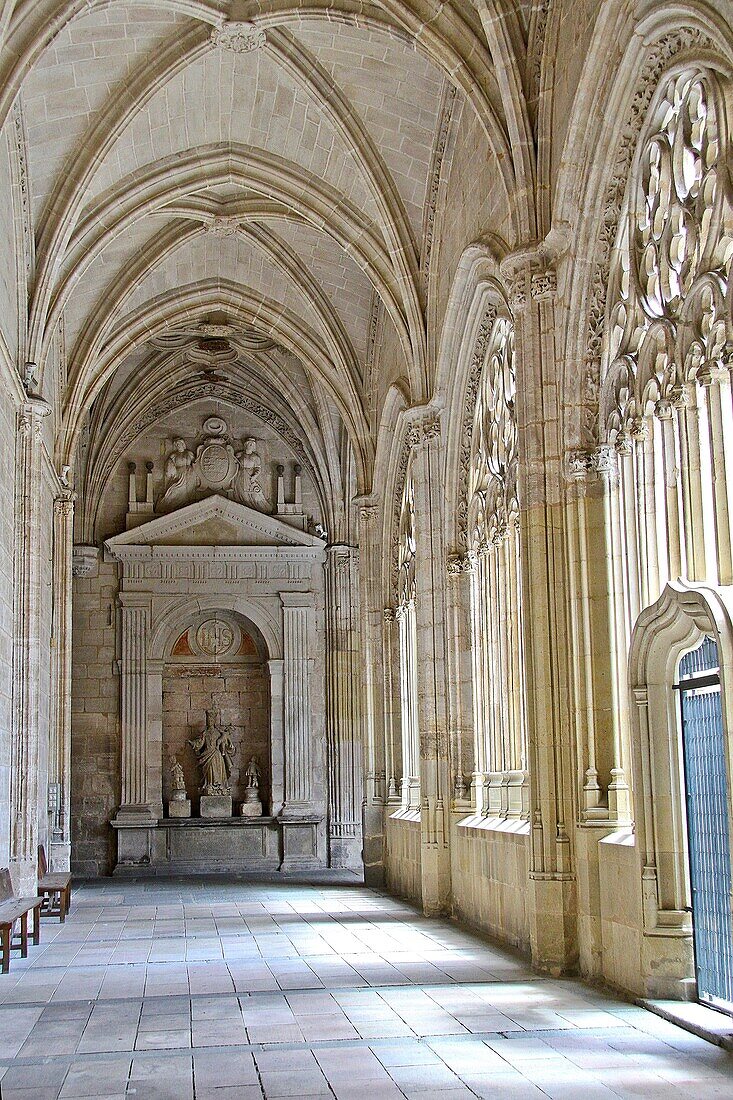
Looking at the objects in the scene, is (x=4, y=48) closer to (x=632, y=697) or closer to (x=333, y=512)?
(x=632, y=697)

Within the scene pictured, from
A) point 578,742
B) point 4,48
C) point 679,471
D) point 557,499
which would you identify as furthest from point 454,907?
point 4,48

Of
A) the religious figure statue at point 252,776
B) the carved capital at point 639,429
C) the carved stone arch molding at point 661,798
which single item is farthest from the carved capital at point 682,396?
the religious figure statue at point 252,776

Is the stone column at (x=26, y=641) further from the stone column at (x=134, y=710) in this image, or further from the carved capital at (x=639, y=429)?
the carved capital at (x=639, y=429)

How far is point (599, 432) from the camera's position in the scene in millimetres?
9219

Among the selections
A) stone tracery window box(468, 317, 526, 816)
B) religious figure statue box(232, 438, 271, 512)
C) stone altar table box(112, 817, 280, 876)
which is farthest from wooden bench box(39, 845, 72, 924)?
religious figure statue box(232, 438, 271, 512)

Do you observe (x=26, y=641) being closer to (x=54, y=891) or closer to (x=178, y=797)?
(x=54, y=891)

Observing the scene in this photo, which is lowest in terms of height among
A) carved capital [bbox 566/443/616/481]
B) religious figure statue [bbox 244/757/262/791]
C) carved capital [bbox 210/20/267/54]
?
religious figure statue [bbox 244/757/262/791]

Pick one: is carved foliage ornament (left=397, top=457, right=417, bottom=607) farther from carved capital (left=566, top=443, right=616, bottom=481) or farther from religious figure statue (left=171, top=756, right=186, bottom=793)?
carved capital (left=566, top=443, right=616, bottom=481)

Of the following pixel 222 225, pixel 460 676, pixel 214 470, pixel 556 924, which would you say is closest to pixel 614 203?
pixel 556 924

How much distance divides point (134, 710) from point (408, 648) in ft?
20.7

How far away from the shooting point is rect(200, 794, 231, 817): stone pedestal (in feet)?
69.5

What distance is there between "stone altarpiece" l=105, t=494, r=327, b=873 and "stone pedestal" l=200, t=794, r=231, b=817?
1.22 feet

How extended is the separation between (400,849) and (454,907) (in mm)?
3187

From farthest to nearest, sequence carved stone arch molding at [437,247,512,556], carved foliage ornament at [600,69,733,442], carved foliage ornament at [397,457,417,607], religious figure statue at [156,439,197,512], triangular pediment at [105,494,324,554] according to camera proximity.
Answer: religious figure statue at [156,439,197,512], triangular pediment at [105,494,324,554], carved foliage ornament at [397,457,417,607], carved stone arch molding at [437,247,512,556], carved foliage ornament at [600,69,733,442]
